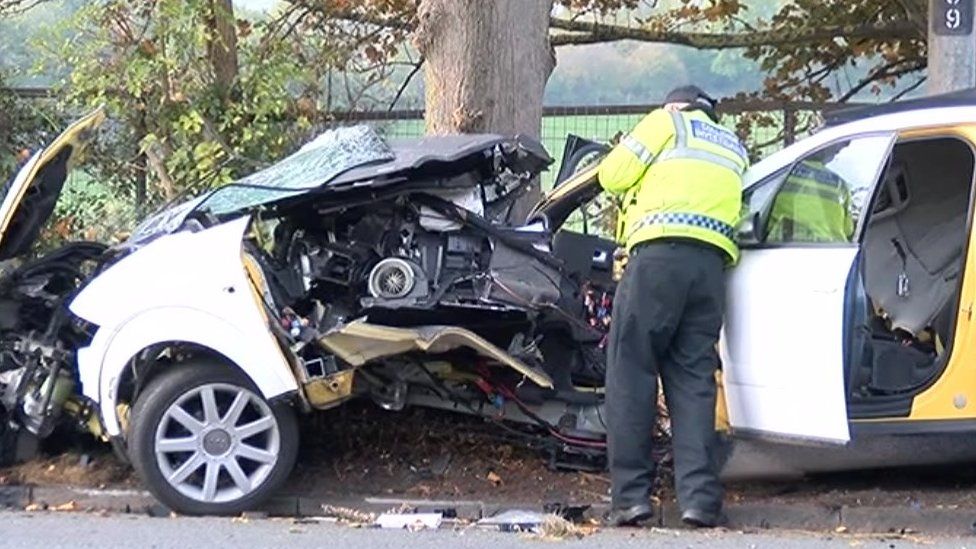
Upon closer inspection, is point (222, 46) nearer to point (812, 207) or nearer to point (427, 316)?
point (427, 316)

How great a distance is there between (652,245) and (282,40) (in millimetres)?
6719

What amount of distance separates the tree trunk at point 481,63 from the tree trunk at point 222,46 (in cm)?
273

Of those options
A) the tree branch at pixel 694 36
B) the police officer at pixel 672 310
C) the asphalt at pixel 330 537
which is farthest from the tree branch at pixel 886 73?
the asphalt at pixel 330 537

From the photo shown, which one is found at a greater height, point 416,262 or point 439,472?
point 416,262

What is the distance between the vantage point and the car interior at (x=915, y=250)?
7.03m

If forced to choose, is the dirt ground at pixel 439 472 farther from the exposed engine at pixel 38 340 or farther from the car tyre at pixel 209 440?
the car tyre at pixel 209 440

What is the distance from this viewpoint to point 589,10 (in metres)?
14.5

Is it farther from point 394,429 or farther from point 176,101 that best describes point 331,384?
point 176,101

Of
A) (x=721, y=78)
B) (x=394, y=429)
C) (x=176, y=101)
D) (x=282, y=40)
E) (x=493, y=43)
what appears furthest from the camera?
(x=721, y=78)

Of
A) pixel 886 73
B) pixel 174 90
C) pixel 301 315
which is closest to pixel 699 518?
pixel 301 315

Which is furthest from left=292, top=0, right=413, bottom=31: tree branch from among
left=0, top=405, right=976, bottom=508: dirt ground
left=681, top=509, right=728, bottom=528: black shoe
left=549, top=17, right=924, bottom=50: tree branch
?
left=681, top=509, right=728, bottom=528: black shoe

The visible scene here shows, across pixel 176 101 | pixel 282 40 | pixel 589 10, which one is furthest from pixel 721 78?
pixel 176 101

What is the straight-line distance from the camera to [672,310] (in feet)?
21.3

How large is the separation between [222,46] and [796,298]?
6.39 metres
